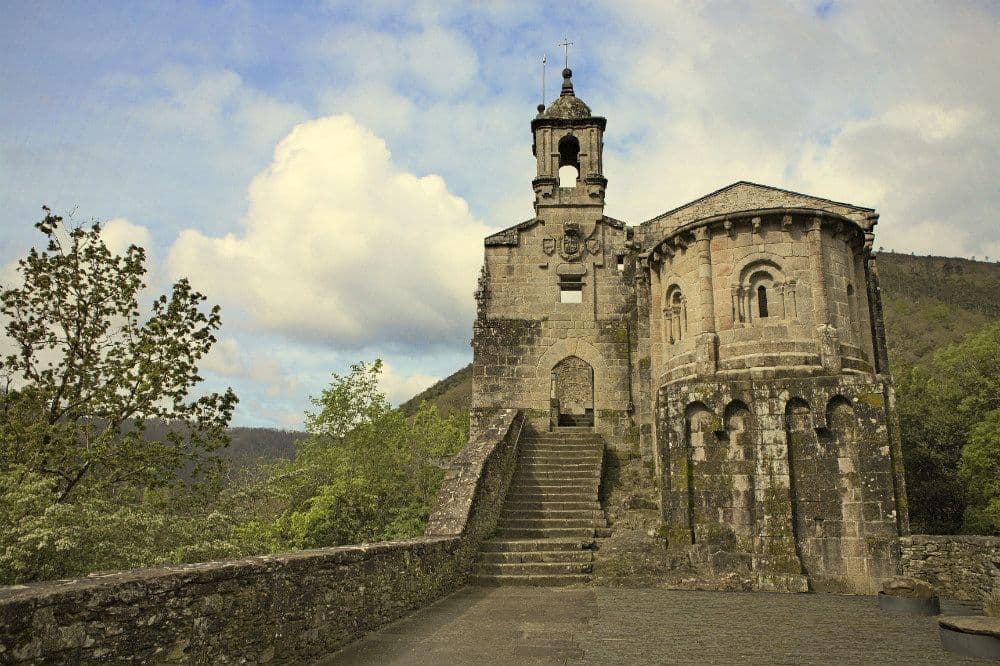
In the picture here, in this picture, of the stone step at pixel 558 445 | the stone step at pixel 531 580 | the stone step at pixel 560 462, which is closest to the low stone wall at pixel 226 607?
the stone step at pixel 531 580

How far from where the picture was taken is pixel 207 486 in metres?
14.8

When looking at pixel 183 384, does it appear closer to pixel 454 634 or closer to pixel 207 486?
pixel 207 486

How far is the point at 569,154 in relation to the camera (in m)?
22.4

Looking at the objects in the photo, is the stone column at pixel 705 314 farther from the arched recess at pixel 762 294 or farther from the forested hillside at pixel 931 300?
the forested hillside at pixel 931 300

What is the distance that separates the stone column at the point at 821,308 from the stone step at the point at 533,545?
19.2ft

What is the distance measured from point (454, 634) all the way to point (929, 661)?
462cm

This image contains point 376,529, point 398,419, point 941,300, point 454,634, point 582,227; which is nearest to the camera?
point 454,634

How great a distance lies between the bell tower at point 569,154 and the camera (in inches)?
827

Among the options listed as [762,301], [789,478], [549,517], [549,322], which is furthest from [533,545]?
[549,322]

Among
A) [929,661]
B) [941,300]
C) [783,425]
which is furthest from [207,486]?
[941,300]

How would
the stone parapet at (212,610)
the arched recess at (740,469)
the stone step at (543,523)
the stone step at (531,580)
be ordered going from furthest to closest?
the stone step at (543,523)
the arched recess at (740,469)
the stone step at (531,580)
the stone parapet at (212,610)

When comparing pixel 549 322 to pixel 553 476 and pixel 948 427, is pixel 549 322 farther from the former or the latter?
pixel 948 427

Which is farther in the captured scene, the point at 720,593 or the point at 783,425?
the point at 783,425

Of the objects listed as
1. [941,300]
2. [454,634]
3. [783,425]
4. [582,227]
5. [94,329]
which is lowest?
[454,634]
